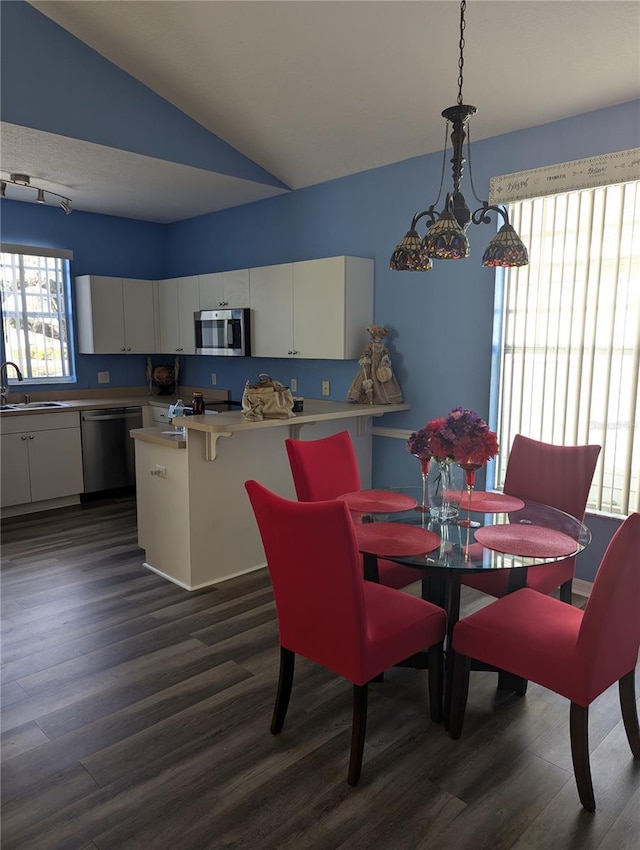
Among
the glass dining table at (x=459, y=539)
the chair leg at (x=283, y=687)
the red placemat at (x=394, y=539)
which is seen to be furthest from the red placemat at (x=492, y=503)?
the chair leg at (x=283, y=687)

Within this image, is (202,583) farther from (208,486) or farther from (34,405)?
(34,405)

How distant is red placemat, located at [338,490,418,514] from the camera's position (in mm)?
2521

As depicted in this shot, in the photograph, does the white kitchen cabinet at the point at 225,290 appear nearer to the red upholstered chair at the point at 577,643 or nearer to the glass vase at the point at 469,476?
the glass vase at the point at 469,476

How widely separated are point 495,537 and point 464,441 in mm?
373

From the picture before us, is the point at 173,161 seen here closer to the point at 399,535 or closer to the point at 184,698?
the point at 399,535

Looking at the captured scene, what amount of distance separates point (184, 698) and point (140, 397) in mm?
4133

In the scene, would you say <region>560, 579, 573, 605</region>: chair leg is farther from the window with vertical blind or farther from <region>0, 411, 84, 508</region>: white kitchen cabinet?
<region>0, 411, 84, 508</region>: white kitchen cabinet

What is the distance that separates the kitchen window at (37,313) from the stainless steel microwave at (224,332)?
4.38ft

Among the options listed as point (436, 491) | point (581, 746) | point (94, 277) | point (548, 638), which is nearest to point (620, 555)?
point (548, 638)

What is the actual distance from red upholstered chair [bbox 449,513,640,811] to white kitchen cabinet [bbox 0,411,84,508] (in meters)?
3.91

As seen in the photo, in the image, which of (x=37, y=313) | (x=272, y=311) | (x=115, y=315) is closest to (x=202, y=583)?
(x=272, y=311)

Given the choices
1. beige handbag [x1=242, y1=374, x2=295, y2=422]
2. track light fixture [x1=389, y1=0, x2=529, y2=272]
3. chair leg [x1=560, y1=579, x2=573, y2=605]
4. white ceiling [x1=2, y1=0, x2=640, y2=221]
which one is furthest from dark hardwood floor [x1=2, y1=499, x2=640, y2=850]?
white ceiling [x1=2, y1=0, x2=640, y2=221]

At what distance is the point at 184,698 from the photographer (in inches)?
93.9

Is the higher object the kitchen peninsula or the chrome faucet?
the chrome faucet
